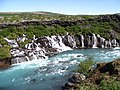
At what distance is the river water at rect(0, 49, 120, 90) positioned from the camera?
67625 millimetres

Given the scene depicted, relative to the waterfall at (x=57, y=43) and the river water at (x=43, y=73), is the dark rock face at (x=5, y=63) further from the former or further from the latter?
the waterfall at (x=57, y=43)

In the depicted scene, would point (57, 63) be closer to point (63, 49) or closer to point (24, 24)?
point (63, 49)

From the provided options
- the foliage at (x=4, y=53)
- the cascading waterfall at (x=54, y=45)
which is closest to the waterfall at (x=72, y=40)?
the cascading waterfall at (x=54, y=45)

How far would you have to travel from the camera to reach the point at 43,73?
7769 centimetres

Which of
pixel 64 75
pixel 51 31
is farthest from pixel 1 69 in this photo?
pixel 51 31

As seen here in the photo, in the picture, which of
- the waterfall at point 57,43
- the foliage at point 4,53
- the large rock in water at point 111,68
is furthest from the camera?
the waterfall at point 57,43

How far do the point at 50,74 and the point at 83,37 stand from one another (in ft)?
A: 168

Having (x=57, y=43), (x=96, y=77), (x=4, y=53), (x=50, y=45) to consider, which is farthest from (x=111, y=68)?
(x=57, y=43)

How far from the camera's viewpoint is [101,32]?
130750 mm

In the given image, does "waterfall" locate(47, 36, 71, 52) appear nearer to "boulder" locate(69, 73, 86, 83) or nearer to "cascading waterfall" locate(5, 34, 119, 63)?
"cascading waterfall" locate(5, 34, 119, 63)

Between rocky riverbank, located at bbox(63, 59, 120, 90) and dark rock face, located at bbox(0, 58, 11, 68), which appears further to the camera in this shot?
dark rock face, located at bbox(0, 58, 11, 68)

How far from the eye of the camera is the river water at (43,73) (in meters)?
67.6

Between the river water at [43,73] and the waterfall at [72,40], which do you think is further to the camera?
the waterfall at [72,40]

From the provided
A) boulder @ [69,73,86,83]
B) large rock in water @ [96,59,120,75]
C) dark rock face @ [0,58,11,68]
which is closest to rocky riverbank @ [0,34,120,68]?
dark rock face @ [0,58,11,68]
